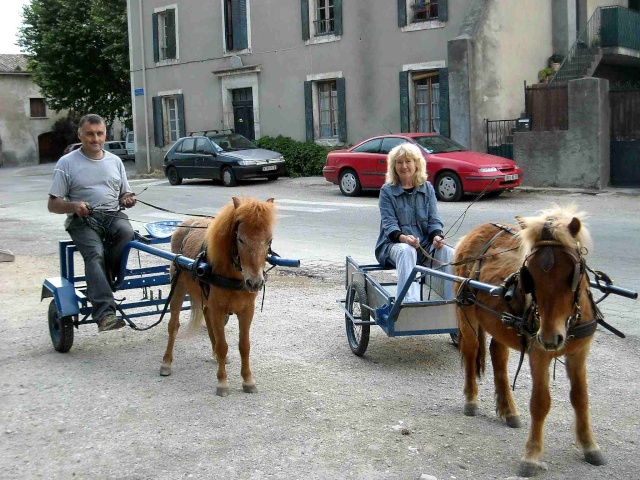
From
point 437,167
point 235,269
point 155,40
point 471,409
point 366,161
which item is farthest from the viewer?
point 155,40

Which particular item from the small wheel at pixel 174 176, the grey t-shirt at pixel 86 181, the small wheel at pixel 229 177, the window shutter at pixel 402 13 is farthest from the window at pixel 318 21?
the grey t-shirt at pixel 86 181

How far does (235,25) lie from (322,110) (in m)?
5.00

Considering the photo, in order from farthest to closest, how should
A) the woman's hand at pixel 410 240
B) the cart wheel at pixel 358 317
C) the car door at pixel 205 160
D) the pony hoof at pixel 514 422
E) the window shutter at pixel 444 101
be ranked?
the car door at pixel 205 160 → the window shutter at pixel 444 101 → the cart wheel at pixel 358 317 → the woman's hand at pixel 410 240 → the pony hoof at pixel 514 422

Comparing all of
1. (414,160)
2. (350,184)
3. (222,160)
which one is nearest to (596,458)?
(414,160)

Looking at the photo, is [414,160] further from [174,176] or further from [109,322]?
[174,176]

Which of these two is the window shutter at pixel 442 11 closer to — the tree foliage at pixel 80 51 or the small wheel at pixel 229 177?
the small wheel at pixel 229 177

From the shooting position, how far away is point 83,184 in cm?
736

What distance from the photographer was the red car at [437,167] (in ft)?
62.3

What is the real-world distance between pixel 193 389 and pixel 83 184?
2261 mm

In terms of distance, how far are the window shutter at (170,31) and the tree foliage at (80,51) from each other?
213 inches

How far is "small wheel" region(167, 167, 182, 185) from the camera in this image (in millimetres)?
27641

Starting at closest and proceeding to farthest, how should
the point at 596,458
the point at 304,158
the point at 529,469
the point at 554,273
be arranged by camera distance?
the point at 554,273, the point at 529,469, the point at 596,458, the point at 304,158

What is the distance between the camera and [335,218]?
1686cm

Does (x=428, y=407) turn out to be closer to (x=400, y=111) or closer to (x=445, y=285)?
(x=445, y=285)
